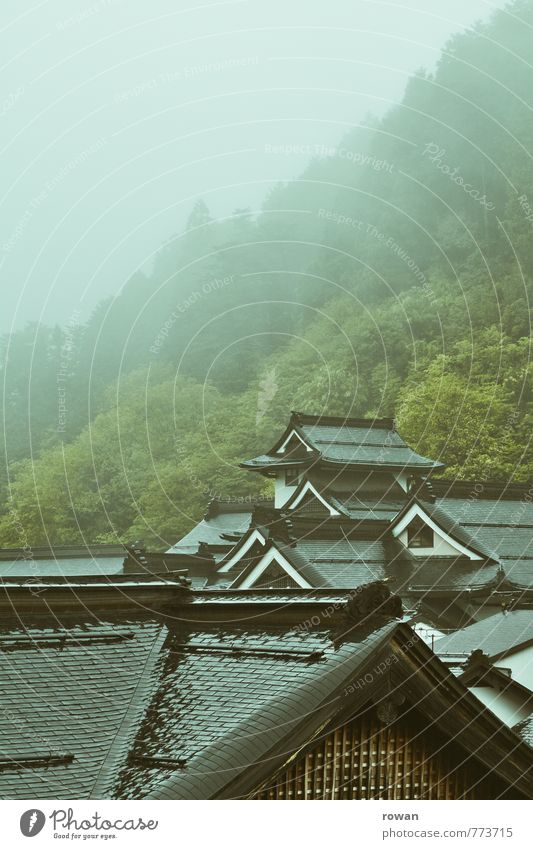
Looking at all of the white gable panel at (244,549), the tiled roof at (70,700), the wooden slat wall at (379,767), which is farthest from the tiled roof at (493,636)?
the tiled roof at (70,700)

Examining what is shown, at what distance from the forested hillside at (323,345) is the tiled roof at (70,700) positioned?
4.43m

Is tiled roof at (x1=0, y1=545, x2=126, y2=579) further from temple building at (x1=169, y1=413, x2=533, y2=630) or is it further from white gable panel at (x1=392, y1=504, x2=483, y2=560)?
white gable panel at (x1=392, y1=504, x2=483, y2=560)

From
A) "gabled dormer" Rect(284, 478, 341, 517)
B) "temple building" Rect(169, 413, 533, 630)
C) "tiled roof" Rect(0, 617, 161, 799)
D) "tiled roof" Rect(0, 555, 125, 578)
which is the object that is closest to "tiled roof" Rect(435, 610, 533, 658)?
"temple building" Rect(169, 413, 533, 630)

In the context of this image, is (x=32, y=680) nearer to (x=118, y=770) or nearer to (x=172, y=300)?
(x=118, y=770)

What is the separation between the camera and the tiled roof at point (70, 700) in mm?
1524

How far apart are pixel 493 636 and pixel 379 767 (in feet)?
10.4

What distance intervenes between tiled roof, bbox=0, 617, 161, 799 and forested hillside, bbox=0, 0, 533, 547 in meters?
4.43

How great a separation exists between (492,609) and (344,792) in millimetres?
4221

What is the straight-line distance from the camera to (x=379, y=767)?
1.94 metres

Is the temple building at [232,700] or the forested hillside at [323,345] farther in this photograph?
the forested hillside at [323,345]

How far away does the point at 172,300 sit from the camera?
7207 millimetres

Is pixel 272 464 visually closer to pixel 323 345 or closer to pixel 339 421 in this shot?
pixel 339 421

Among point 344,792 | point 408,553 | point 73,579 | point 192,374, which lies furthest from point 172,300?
point 344,792

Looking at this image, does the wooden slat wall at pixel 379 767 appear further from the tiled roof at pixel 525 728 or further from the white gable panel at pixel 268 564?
the white gable panel at pixel 268 564
